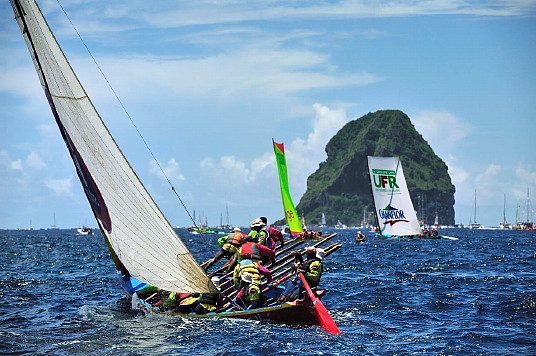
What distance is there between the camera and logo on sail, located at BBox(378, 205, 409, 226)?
3209 inches

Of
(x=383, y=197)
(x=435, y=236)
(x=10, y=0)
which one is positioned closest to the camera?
(x=10, y=0)

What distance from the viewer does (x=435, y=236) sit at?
9225 centimetres

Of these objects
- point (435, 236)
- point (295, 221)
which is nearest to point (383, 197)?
point (435, 236)

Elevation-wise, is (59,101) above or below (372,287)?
above

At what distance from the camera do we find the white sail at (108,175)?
57.5 ft

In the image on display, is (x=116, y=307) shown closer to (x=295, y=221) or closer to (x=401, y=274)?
(x=401, y=274)

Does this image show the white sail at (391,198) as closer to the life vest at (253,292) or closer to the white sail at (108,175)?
the life vest at (253,292)

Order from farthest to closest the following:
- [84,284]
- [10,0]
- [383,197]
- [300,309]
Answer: [383,197]
[84,284]
[300,309]
[10,0]

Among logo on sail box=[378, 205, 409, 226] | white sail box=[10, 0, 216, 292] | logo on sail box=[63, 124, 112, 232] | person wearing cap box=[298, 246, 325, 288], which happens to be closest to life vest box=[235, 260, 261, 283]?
person wearing cap box=[298, 246, 325, 288]

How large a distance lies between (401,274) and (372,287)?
6.98 metres

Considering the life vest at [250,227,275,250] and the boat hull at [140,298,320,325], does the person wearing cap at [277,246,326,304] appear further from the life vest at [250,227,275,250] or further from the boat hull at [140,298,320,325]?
the life vest at [250,227,275,250]

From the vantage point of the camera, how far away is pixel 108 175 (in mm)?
17969

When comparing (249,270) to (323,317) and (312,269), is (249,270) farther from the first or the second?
(323,317)

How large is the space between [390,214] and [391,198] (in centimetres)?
230
